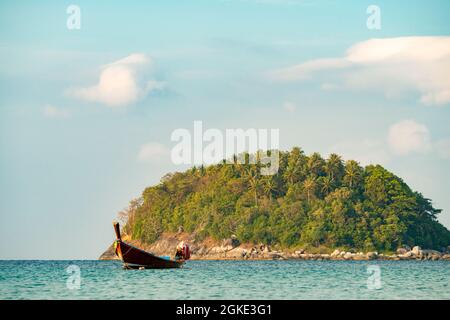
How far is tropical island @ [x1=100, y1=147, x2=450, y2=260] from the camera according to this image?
3964 inches

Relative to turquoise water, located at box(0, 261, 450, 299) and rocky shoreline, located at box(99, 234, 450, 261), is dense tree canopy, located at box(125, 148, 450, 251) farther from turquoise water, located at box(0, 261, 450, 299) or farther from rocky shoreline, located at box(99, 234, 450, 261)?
turquoise water, located at box(0, 261, 450, 299)

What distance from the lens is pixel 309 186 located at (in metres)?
105

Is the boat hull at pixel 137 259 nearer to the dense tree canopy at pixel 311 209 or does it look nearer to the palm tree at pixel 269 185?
the dense tree canopy at pixel 311 209

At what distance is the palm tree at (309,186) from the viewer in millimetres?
105125

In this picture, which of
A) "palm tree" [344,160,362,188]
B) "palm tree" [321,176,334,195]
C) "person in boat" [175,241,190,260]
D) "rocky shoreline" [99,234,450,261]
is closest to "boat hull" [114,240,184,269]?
"person in boat" [175,241,190,260]

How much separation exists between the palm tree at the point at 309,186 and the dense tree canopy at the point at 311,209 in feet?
0.42

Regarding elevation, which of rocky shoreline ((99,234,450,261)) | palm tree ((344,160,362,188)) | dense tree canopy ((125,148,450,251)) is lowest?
rocky shoreline ((99,234,450,261))

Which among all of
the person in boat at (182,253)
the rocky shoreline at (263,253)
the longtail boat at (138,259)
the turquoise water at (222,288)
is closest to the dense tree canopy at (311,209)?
the rocky shoreline at (263,253)

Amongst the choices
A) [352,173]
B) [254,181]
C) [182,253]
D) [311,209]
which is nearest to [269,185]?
[254,181]

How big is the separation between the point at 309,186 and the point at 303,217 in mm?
4098

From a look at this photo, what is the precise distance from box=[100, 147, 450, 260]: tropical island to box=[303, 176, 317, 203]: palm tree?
129 millimetres

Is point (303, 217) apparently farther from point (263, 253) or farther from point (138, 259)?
point (138, 259)
